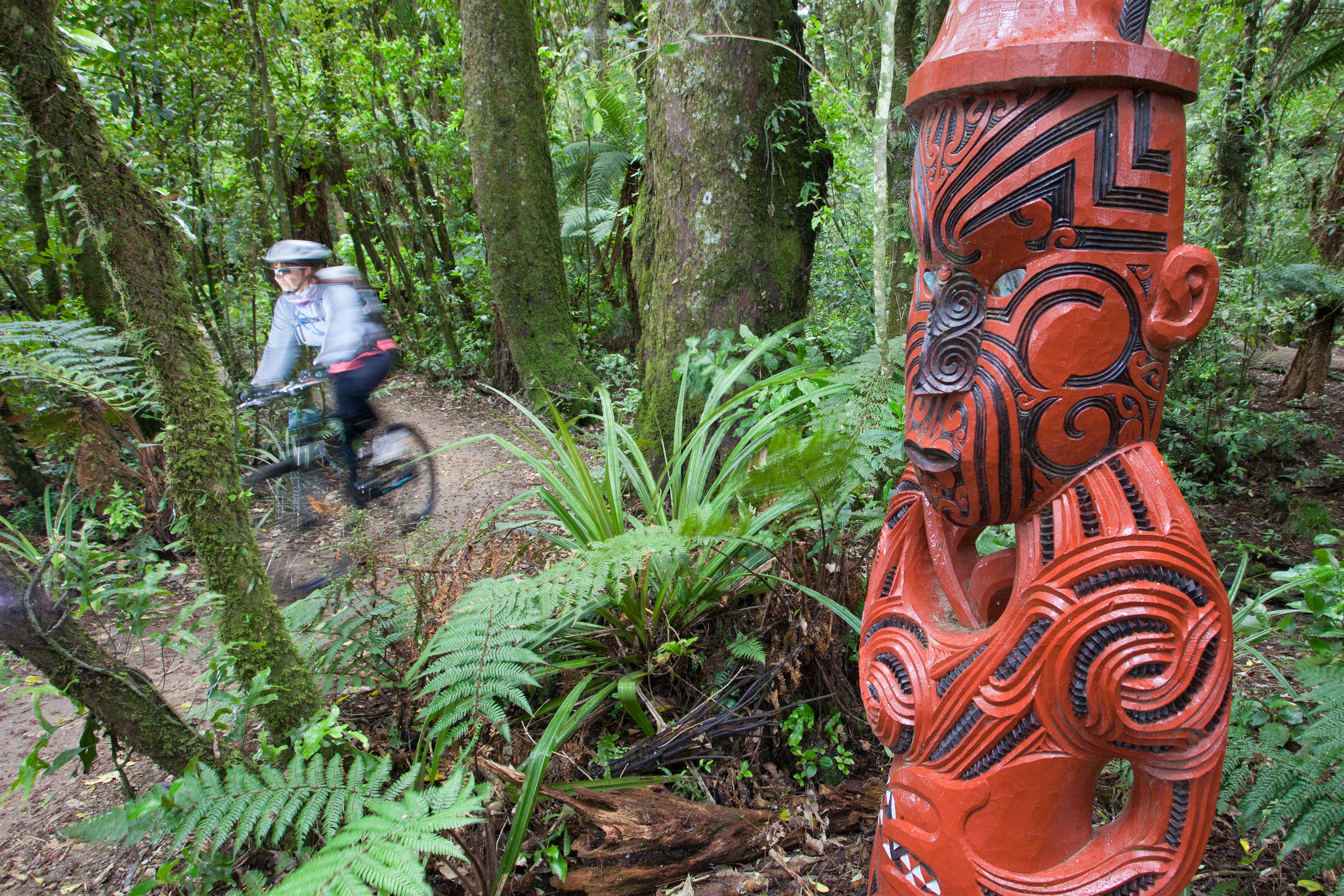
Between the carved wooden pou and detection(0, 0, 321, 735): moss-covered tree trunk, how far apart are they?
6.06 feet

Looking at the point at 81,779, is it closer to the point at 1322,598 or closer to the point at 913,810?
the point at 913,810

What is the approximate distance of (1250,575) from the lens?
11.9 feet

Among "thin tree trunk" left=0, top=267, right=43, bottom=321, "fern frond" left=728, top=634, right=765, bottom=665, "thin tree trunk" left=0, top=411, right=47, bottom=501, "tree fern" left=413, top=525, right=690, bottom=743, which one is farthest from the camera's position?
"thin tree trunk" left=0, top=267, right=43, bottom=321

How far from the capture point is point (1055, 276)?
134cm

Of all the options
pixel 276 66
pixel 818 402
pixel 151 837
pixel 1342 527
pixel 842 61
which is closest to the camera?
pixel 151 837

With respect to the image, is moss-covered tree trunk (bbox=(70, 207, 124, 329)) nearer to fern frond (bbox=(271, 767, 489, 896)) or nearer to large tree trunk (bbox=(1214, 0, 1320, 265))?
fern frond (bbox=(271, 767, 489, 896))

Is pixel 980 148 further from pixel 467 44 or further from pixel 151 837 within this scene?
Answer: pixel 467 44

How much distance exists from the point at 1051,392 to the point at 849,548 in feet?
4.76

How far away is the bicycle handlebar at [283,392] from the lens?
4.68 meters

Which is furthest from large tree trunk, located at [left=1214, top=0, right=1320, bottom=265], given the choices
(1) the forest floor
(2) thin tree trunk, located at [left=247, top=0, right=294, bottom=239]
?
(2) thin tree trunk, located at [left=247, top=0, right=294, bottom=239]

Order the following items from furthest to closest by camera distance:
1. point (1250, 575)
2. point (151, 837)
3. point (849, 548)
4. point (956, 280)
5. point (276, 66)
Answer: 1. point (276, 66)
2. point (1250, 575)
3. point (849, 548)
4. point (151, 837)
5. point (956, 280)

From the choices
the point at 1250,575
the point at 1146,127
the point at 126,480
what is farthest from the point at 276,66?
the point at 1250,575

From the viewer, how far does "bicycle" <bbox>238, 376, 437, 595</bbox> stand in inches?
194

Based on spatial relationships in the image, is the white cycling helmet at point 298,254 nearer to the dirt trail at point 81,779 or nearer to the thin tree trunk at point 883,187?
the dirt trail at point 81,779
